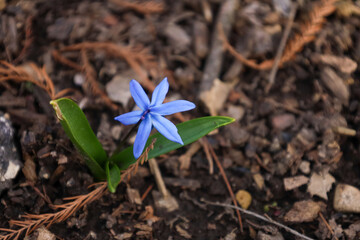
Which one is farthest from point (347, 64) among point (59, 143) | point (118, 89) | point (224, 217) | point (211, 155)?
point (59, 143)

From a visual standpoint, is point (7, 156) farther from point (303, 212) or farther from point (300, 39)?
point (300, 39)

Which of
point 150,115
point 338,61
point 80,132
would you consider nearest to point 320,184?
point 338,61

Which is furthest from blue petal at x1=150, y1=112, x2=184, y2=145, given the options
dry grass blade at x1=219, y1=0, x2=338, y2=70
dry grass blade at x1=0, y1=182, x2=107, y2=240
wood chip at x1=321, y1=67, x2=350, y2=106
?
wood chip at x1=321, y1=67, x2=350, y2=106

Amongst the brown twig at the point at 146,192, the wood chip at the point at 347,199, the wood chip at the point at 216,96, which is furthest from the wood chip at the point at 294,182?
the brown twig at the point at 146,192

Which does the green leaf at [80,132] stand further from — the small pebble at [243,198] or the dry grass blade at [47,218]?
the small pebble at [243,198]

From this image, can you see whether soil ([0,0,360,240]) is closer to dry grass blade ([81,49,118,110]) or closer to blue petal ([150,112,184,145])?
dry grass blade ([81,49,118,110])
